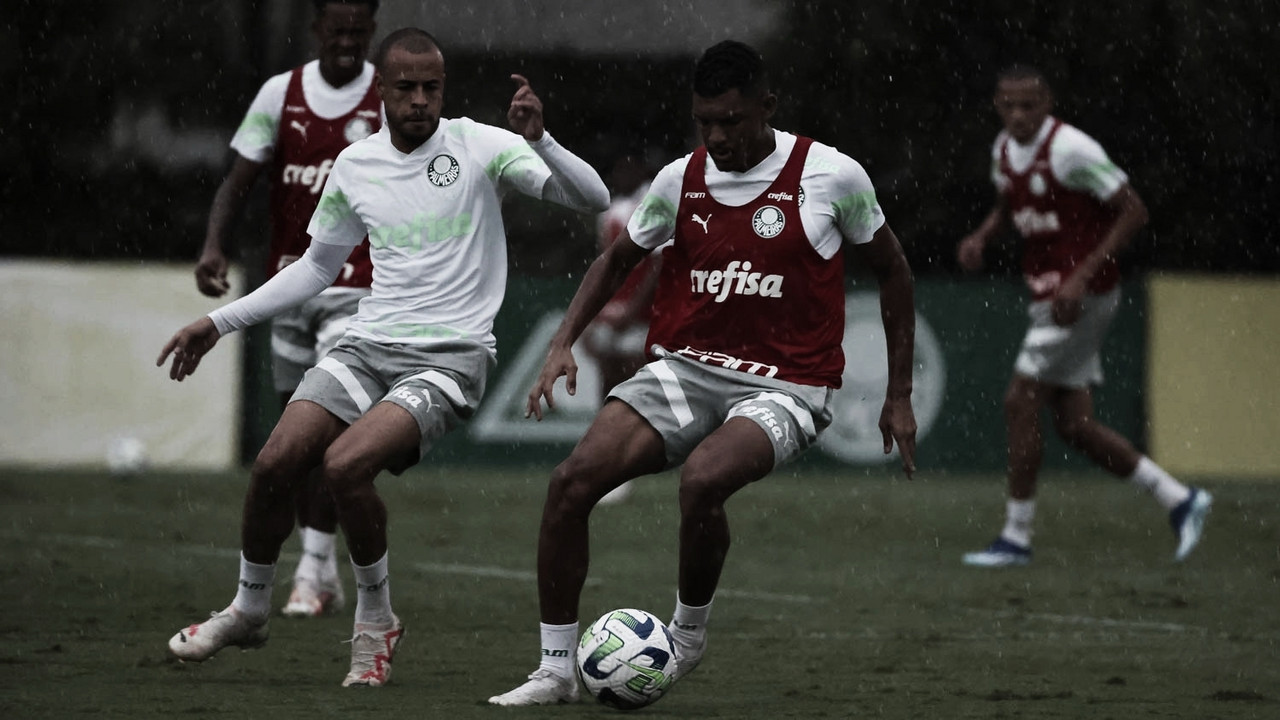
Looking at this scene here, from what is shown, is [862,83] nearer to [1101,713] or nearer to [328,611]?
Result: [328,611]

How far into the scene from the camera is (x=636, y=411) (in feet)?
22.2

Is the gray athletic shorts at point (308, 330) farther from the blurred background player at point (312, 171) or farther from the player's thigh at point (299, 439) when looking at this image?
the player's thigh at point (299, 439)

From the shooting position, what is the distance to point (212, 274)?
864 cm

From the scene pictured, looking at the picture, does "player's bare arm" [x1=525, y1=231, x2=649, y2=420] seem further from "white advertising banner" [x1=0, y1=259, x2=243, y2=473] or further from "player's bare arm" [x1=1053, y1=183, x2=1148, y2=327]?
"white advertising banner" [x1=0, y1=259, x2=243, y2=473]

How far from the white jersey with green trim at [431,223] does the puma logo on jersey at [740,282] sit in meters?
0.67

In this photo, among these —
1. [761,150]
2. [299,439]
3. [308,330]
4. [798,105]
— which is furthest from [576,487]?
[798,105]

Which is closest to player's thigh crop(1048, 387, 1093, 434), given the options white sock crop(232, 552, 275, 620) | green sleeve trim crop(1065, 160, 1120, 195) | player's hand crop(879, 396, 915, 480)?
green sleeve trim crop(1065, 160, 1120, 195)

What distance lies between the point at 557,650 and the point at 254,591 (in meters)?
1.11

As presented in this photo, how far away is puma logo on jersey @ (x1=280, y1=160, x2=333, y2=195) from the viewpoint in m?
8.69

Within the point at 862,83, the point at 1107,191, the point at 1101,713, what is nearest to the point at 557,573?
the point at 1101,713

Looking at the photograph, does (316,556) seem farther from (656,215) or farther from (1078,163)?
(1078,163)

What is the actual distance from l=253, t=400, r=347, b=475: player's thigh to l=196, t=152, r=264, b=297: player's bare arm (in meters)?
1.82

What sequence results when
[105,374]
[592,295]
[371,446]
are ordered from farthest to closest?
[105,374] → [592,295] → [371,446]

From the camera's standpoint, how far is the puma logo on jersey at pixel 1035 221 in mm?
11008
